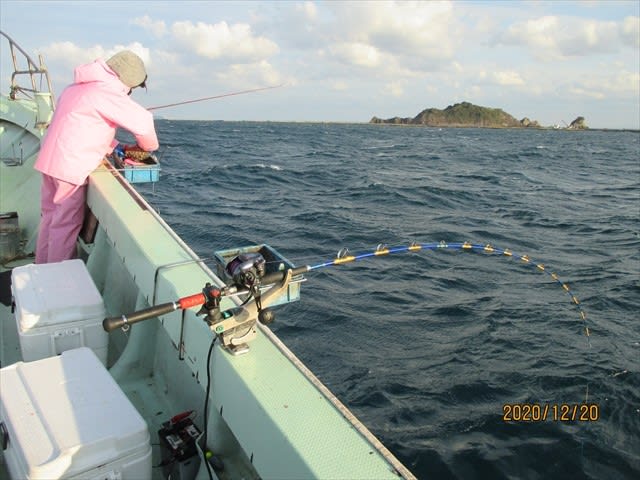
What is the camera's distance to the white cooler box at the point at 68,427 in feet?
5.82

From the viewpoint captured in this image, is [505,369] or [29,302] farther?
[505,369]

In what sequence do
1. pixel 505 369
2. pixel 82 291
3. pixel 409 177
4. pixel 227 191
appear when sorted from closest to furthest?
pixel 82 291 < pixel 505 369 < pixel 227 191 < pixel 409 177

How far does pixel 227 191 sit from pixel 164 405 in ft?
48.5

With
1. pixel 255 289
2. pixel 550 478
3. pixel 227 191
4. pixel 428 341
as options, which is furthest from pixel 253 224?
pixel 255 289

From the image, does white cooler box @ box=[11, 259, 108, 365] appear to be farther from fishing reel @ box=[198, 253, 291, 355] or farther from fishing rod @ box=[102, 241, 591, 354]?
fishing reel @ box=[198, 253, 291, 355]

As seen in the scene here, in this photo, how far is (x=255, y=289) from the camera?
221 cm

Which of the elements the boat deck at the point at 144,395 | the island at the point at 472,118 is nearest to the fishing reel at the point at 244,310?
the boat deck at the point at 144,395

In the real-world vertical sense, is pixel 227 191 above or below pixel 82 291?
below

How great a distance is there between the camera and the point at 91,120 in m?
3.91

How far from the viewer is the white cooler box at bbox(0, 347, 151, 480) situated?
177 centimetres

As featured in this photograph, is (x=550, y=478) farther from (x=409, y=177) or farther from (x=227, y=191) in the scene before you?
(x=409, y=177)

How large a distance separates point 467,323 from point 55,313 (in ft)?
17.3
